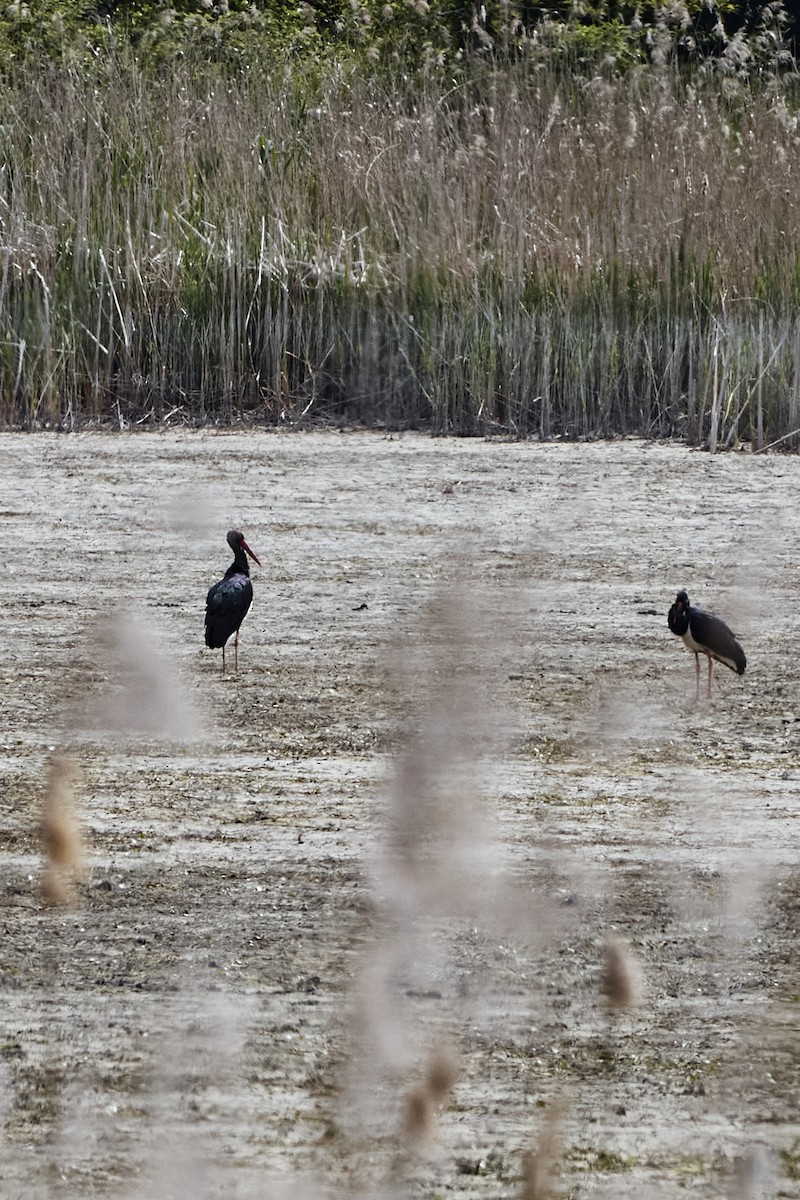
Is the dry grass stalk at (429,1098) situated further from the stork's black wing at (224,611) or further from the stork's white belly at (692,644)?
the stork's black wing at (224,611)

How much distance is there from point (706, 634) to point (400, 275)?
424cm

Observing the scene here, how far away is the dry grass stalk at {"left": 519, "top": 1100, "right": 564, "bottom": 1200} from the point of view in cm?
269

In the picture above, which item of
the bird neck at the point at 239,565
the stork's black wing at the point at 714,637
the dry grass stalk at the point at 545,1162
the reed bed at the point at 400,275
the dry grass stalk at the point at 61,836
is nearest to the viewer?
the dry grass stalk at the point at 545,1162

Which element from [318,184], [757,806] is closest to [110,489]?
[318,184]

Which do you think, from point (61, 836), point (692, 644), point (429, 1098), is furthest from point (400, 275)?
point (429, 1098)

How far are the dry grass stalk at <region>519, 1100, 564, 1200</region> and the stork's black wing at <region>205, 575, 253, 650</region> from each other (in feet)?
7.80

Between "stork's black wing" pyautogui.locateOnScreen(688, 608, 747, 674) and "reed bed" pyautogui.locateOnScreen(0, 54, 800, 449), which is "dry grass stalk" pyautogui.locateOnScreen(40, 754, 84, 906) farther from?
"reed bed" pyautogui.locateOnScreen(0, 54, 800, 449)

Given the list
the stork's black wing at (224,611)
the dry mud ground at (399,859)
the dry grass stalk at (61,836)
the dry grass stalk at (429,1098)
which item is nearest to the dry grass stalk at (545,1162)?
the dry mud ground at (399,859)

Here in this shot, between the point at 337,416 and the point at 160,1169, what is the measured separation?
20.5 feet

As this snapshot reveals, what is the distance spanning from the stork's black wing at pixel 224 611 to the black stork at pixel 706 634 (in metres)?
1.22

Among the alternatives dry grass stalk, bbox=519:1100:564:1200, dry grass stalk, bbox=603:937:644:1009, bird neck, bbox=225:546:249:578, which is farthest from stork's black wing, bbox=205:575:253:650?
dry grass stalk, bbox=519:1100:564:1200

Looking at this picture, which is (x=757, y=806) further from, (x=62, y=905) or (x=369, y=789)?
(x=62, y=905)

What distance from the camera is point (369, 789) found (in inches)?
169

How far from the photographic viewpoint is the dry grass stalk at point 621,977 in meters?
3.21
